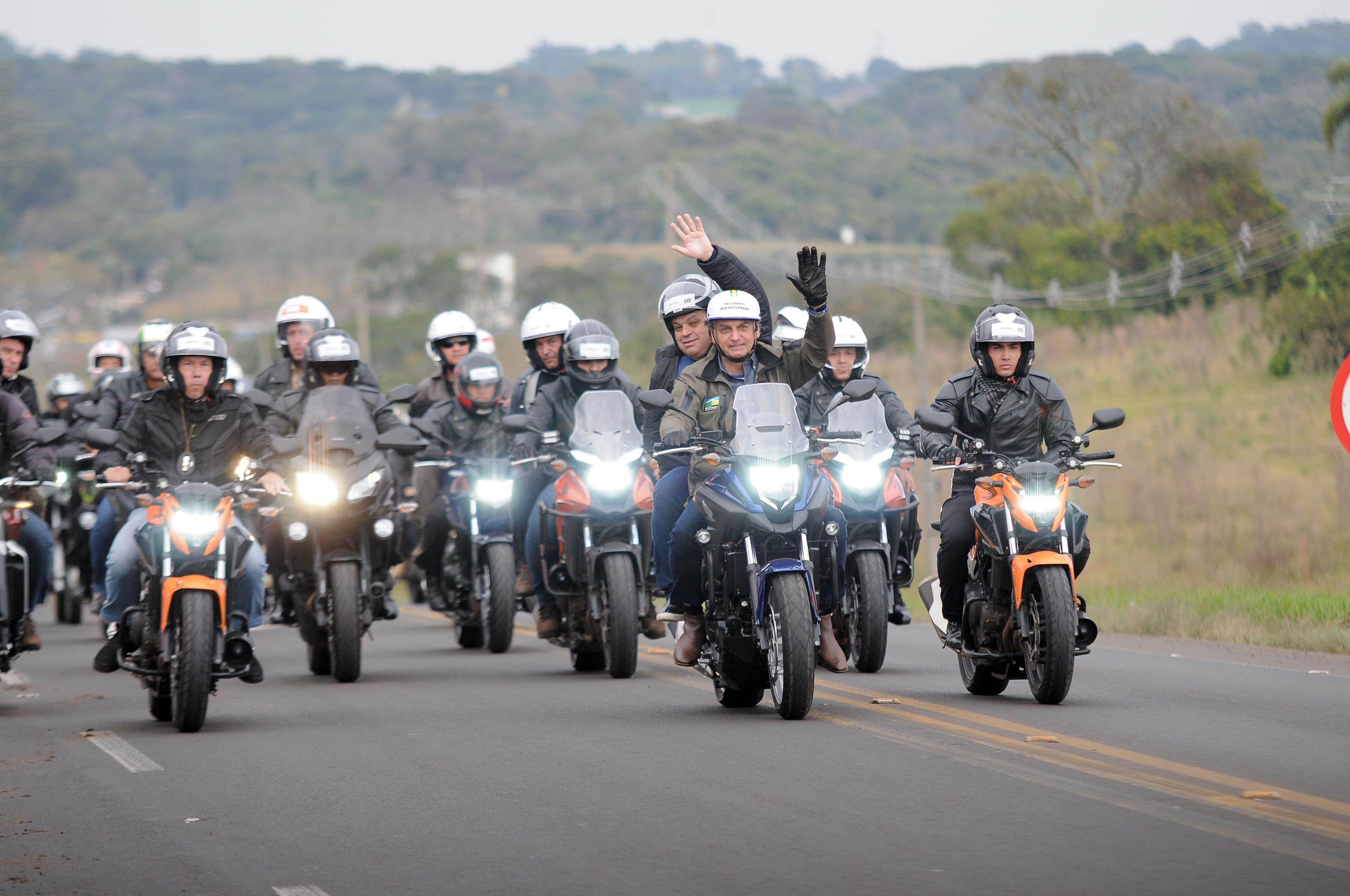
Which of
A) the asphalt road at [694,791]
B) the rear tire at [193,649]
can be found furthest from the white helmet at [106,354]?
the rear tire at [193,649]

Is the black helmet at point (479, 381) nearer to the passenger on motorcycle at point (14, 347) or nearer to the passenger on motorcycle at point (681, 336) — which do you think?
the passenger on motorcycle at point (14, 347)

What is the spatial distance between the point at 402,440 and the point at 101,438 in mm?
2418

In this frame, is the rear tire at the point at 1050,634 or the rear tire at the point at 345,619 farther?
the rear tire at the point at 345,619

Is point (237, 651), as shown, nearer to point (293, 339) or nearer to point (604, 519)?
point (604, 519)

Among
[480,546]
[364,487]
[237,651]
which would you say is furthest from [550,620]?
[237,651]

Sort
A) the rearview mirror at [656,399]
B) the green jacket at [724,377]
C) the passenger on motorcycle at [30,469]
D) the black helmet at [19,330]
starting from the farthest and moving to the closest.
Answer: the black helmet at [19,330]
the passenger on motorcycle at [30,469]
the green jacket at [724,377]
the rearview mirror at [656,399]

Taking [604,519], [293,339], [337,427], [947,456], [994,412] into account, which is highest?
[293,339]

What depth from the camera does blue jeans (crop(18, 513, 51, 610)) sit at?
12.4m

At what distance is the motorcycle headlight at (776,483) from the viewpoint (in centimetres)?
981

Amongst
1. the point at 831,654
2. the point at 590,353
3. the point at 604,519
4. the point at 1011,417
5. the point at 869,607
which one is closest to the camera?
the point at 831,654

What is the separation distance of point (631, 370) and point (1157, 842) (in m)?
56.1

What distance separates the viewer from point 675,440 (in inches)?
400

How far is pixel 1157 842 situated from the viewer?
693cm

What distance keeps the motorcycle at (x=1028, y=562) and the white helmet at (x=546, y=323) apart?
4173mm
